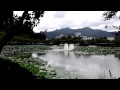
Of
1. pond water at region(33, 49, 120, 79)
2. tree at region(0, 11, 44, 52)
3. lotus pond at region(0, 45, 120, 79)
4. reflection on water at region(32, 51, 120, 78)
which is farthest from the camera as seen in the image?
reflection on water at region(32, 51, 120, 78)

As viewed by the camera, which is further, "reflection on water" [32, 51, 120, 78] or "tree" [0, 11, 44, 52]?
"reflection on water" [32, 51, 120, 78]

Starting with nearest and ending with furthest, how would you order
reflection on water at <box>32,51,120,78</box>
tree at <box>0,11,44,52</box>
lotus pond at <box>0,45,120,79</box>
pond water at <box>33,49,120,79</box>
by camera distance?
tree at <box>0,11,44,52</box>
lotus pond at <box>0,45,120,79</box>
pond water at <box>33,49,120,79</box>
reflection on water at <box>32,51,120,78</box>

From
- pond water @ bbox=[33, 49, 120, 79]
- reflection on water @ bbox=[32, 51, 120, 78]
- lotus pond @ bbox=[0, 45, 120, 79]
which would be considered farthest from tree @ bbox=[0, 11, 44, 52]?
reflection on water @ bbox=[32, 51, 120, 78]

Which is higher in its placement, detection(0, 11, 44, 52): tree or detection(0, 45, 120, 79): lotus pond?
detection(0, 11, 44, 52): tree

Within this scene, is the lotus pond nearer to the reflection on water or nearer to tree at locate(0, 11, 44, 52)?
the reflection on water

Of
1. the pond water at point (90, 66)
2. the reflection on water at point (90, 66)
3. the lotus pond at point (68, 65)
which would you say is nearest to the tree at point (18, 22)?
the lotus pond at point (68, 65)

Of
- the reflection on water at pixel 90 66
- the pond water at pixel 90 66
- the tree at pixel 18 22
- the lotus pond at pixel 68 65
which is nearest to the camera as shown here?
the tree at pixel 18 22

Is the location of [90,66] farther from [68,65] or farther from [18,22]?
[18,22]

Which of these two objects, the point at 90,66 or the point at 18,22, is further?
the point at 90,66

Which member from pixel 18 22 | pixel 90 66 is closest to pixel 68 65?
pixel 90 66

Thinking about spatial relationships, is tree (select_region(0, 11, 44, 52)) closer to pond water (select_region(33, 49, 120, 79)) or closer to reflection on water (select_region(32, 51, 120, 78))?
pond water (select_region(33, 49, 120, 79))

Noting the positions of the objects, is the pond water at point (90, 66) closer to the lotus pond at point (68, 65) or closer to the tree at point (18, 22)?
the lotus pond at point (68, 65)
